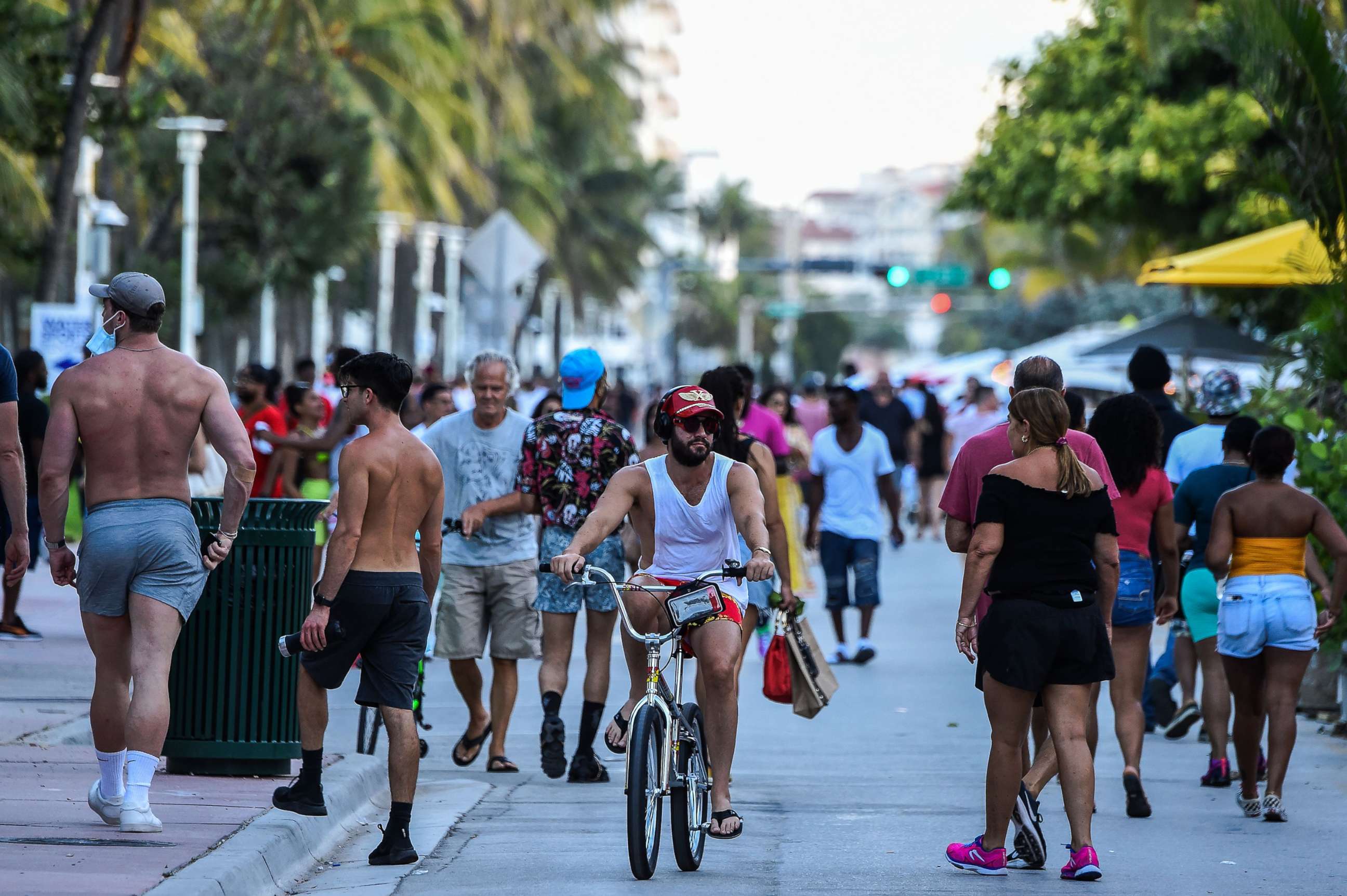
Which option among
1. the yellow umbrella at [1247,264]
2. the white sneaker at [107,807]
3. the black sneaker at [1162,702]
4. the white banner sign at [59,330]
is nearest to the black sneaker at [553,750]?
the white sneaker at [107,807]

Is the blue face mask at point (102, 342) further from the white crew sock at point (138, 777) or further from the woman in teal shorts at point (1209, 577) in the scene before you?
the woman in teal shorts at point (1209, 577)

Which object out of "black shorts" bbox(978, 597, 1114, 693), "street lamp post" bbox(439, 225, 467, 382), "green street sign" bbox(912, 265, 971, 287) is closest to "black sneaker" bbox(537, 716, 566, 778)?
"black shorts" bbox(978, 597, 1114, 693)

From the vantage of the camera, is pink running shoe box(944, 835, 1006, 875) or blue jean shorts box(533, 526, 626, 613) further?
blue jean shorts box(533, 526, 626, 613)

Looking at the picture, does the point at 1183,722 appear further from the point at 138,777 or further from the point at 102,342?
the point at 102,342

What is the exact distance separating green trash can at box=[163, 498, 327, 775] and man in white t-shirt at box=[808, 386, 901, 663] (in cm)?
649

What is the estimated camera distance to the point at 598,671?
9133 millimetres

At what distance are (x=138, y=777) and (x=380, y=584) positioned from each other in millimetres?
1066

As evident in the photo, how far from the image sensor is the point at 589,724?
9203 millimetres

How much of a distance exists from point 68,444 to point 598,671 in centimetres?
298

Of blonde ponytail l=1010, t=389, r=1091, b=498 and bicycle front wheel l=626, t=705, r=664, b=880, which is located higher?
blonde ponytail l=1010, t=389, r=1091, b=498

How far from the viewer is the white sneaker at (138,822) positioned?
6.91 m

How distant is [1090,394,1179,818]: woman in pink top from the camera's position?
28.6 feet

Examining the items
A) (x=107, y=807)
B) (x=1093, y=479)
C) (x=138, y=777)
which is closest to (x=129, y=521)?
(x=138, y=777)

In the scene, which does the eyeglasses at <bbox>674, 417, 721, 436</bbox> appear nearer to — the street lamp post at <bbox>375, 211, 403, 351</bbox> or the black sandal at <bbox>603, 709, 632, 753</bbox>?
the black sandal at <bbox>603, 709, 632, 753</bbox>
